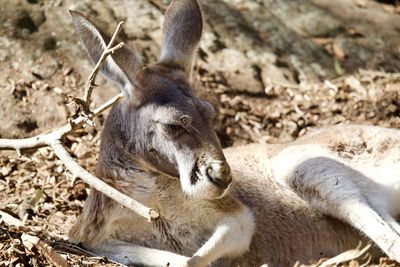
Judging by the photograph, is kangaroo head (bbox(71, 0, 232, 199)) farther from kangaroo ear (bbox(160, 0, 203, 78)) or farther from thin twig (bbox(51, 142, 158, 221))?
thin twig (bbox(51, 142, 158, 221))

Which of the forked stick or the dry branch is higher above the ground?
the forked stick

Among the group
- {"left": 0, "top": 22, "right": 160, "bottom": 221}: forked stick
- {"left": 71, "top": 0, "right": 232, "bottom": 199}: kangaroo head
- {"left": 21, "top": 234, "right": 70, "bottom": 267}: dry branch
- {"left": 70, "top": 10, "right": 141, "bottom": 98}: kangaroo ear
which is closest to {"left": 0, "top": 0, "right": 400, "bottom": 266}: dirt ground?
{"left": 21, "top": 234, "right": 70, "bottom": 267}: dry branch

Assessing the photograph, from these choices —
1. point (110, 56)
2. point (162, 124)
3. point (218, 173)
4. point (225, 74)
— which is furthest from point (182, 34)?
point (225, 74)

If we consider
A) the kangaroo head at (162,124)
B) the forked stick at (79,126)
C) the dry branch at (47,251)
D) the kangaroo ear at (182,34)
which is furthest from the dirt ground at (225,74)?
the kangaroo ear at (182,34)

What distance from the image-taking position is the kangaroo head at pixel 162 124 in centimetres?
432

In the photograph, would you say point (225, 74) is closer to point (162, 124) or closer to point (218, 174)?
point (162, 124)

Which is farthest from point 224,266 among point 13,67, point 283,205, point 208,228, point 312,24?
point 312,24

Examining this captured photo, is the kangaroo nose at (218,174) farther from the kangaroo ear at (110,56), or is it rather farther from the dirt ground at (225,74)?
the dirt ground at (225,74)

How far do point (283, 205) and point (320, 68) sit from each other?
3.13 meters

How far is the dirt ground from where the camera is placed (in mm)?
5914

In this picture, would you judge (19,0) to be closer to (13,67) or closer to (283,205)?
(13,67)

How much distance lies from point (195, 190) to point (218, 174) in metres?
0.18

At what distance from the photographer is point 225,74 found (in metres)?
7.46

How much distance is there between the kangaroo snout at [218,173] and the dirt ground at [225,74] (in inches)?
47.3
